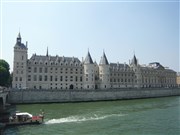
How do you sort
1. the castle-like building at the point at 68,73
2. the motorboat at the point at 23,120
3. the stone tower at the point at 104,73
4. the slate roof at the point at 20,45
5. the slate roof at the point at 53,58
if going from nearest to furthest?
the motorboat at the point at 23,120
the castle-like building at the point at 68,73
the slate roof at the point at 20,45
the slate roof at the point at 53,58
the stone tower at the point at 104,73

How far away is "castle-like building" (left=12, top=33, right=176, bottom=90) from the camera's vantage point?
253ft

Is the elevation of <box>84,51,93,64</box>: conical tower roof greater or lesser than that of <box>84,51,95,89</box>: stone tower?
greater

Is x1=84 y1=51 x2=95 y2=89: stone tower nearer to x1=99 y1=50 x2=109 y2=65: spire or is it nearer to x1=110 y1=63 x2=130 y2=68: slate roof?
x1=99 y1=50 x2=109 y2=65: spire

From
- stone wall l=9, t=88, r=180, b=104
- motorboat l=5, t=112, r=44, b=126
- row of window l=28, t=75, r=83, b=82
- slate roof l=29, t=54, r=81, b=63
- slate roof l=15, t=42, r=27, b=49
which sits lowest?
motorboat l=5, t=112, r=44, b=126

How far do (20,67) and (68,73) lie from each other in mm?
17345

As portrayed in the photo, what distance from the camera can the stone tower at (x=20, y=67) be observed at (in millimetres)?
76000

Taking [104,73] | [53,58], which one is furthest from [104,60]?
[53,58]

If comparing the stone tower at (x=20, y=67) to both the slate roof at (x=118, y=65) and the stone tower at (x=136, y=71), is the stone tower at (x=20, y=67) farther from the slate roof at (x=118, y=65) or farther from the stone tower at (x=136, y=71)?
the stone tower at (x=136, y=71)

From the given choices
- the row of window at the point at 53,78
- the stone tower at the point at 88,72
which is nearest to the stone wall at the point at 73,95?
the stone tower at the point at 88,72

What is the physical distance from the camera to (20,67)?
76812 mm

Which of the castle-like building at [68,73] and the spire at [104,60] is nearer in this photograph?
the castle-like building at [68,73]

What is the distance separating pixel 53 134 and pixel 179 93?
82.2 metres

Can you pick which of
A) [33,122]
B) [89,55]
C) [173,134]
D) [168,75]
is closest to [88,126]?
[33,122]

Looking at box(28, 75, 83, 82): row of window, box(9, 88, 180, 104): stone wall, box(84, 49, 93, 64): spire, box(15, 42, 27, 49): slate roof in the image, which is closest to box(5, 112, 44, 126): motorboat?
box(9, 88, 180, 104): stone wall
